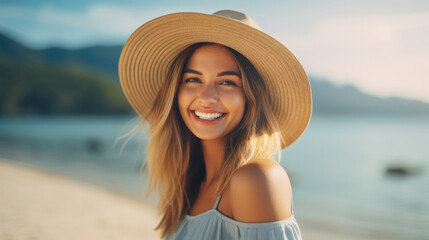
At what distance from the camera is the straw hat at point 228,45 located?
5.80 ft

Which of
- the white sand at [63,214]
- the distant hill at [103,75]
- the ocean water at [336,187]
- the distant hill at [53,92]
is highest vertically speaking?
the distant hill at [103,75]

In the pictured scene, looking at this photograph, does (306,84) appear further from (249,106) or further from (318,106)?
(318,106)

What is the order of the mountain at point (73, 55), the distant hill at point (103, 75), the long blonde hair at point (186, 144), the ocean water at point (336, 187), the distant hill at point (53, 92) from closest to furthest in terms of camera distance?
the long blonde hair at point (186, 144), the ocean water at point (336, 187), the distant hill at point (53, 92), the distant hill at point (103, 75), the mountain at point (73, 55)

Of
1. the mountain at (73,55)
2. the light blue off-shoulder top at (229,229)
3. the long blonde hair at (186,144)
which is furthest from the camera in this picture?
the mountain at (73,55)

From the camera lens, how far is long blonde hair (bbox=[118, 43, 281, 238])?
1.87 meters

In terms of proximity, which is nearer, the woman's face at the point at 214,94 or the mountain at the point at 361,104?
the woman's face at the point at 214,94

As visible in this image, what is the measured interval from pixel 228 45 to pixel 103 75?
123 meters

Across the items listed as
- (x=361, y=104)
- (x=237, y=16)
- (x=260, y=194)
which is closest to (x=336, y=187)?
(x=237, y=16)

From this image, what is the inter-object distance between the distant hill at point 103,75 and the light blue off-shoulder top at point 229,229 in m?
102

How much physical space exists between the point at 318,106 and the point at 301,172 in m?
107

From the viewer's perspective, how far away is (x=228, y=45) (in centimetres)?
185

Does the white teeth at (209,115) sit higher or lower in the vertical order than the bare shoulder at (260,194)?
higher

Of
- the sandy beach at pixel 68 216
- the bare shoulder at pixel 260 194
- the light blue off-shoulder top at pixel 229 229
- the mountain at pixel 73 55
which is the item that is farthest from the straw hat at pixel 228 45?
the mountain at pixel 73 55

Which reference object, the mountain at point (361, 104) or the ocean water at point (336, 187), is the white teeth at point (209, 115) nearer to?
the ocean water at point (336, 187)
